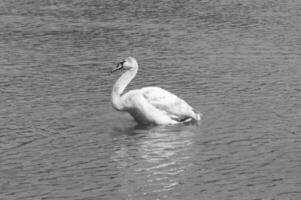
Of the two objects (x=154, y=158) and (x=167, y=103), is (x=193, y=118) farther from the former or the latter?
(x=154, y=158)

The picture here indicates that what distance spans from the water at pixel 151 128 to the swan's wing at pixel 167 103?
1.51ft

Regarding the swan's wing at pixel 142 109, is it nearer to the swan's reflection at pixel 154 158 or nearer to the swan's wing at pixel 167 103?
the swan's wing at pixel 167 103

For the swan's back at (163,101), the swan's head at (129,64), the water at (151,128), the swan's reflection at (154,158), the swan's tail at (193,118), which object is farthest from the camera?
the swan's head at (129,64)

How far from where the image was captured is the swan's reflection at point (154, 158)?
18.4m

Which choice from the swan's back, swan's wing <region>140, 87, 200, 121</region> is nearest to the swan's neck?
the swan's back

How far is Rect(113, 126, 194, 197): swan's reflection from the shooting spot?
60.5ft

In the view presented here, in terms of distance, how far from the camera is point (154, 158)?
812 inches

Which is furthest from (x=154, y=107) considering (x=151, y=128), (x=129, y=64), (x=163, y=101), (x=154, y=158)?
(x=154, y=158)

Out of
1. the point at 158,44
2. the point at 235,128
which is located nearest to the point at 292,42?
the point at 158,44

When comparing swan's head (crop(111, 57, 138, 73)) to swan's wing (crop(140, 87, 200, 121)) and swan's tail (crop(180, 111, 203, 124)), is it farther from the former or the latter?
swan's tail (crop(180, 111, 203, 124))

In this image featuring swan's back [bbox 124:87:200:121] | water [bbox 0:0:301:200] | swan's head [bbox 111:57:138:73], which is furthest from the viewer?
swan's head [bbox 111:57:138:73]

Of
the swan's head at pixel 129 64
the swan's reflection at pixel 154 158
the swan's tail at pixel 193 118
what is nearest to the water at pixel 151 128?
the swan's reflection at pixel 154 158

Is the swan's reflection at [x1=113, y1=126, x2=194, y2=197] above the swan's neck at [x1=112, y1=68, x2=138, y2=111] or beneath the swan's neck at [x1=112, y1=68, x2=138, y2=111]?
beneath

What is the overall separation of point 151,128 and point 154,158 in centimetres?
366
